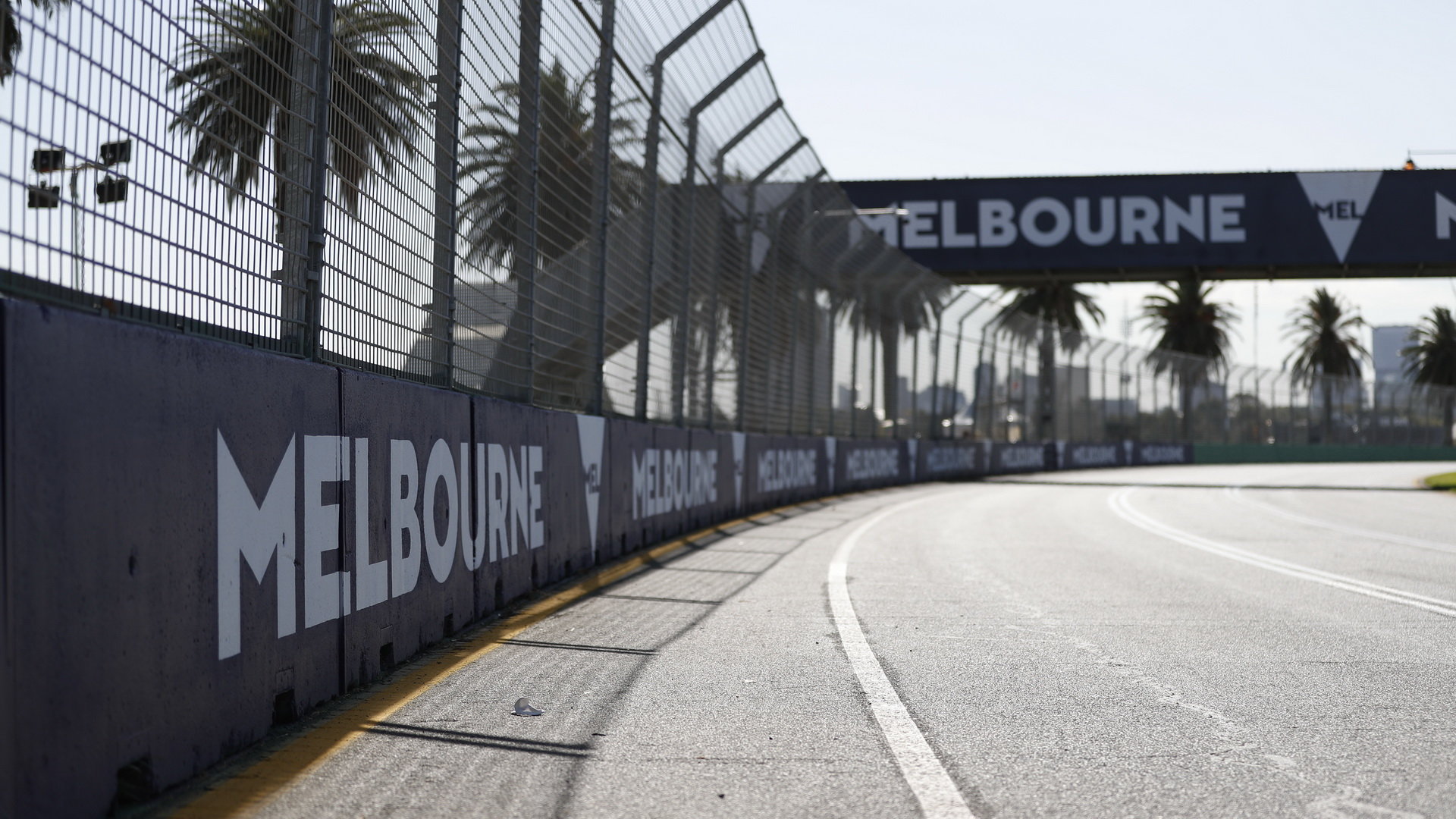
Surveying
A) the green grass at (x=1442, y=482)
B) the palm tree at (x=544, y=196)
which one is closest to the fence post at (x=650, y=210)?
the palm tree at (x=544, y=196)

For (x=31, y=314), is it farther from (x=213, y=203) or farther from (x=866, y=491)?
(x=866, y=491)

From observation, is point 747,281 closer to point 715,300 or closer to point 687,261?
point 715,300

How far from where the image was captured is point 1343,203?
36.8 meters

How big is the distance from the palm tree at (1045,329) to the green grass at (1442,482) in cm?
1065

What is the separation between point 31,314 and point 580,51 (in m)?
7.50

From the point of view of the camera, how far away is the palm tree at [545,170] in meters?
8.38

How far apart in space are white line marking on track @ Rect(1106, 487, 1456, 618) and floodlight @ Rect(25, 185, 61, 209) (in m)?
7.49

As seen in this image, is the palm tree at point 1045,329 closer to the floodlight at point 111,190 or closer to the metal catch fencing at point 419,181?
the metal catch fencing at point 419,181

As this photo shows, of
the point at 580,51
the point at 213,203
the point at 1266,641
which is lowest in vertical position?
the point at 1266,641

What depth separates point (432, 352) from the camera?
295 inches

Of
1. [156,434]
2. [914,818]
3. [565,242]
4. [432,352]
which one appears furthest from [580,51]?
[914,818]

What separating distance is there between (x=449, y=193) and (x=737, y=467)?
9.74 meters

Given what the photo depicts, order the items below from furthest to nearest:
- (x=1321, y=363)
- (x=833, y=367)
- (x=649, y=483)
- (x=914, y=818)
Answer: (x=1321, y=363)
(x=833, y=367)
(x=649, y=483)
(x=914, y=818)

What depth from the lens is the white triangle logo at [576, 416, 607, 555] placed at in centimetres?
1034
